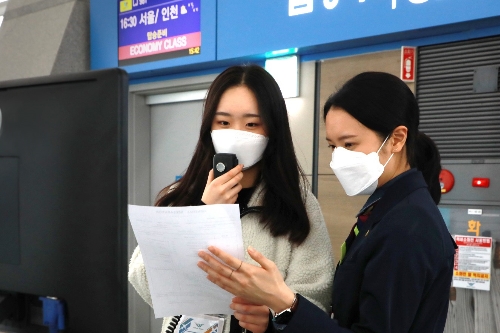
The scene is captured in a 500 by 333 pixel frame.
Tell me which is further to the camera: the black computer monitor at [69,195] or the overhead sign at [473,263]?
the overhead sign at [473,263]

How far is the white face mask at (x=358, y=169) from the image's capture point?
105cm

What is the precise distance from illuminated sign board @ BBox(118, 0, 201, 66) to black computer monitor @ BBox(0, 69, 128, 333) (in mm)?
2257

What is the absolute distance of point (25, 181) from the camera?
25.1 inches

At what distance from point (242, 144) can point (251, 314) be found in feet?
1.41

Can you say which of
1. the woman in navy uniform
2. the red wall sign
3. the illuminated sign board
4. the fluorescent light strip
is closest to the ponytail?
the woman in navy uniform

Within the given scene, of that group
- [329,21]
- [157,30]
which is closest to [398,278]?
[329,21]

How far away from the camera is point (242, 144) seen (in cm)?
117

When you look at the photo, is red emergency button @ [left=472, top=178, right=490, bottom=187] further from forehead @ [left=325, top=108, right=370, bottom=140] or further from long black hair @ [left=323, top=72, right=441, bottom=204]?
forehead @ [left=325, top=108, right=370, bottom=140]

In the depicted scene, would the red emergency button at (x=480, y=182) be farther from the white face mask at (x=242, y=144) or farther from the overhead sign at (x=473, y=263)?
the white face mask at (x=242, y=144)

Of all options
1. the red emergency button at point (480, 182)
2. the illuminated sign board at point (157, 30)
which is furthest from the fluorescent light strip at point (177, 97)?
the red emergency button at point (480, 182)

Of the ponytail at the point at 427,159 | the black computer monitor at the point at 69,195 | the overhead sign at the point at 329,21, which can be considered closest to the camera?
the black computer monitor at the point at 69,195

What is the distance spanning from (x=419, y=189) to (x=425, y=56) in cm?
136

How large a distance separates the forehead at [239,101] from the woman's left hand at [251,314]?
1.63 feet

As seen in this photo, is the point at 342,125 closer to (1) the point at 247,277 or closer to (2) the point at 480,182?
(1) the point at 247,277
